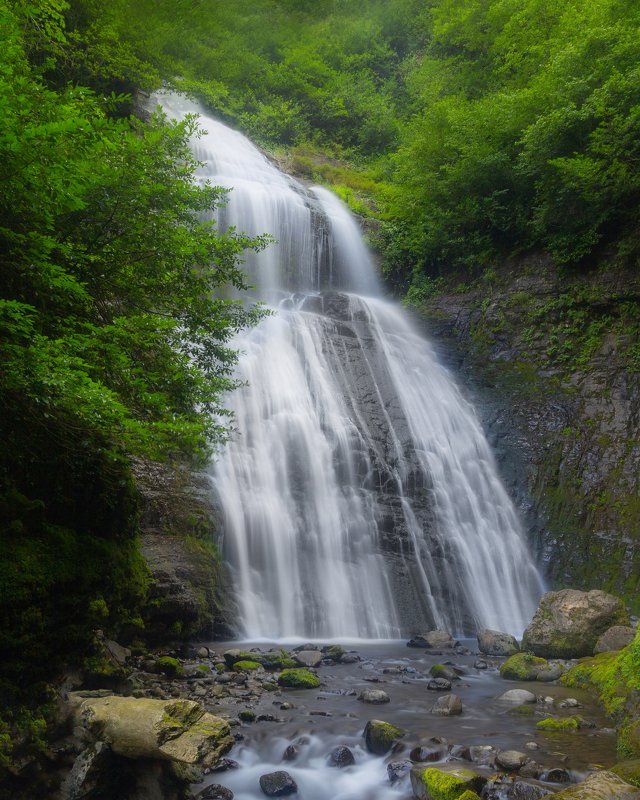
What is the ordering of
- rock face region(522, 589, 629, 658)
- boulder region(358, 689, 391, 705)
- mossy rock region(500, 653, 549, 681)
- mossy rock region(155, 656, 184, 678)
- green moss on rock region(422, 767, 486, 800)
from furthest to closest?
rock face region(522, 589, 629, 658) < mossy rock region(500, 653, 549, 681) < mossy rock region(155, 656, 184, 678) < boulder region(358, 689, 391, 705) < green moss on rock region(422, 767, 486, 800)

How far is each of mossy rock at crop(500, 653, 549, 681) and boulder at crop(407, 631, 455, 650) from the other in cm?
155

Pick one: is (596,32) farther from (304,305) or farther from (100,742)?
(100,742)

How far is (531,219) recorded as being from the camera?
55.7 ft

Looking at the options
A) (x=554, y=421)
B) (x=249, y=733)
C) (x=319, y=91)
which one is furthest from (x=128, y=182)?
(x=319, y=91)

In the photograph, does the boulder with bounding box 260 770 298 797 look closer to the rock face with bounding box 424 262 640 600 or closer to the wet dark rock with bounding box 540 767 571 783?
the wet dark rock with bounding box 540 767 571 783


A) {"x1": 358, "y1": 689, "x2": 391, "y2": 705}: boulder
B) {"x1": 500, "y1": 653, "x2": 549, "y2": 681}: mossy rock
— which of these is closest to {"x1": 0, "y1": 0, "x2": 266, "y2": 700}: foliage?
{"x1": 358, "y1": 689, "x2": 391, "y2": 705}: boulder

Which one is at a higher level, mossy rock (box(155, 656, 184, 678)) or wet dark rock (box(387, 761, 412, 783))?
mossy rock (box(155, 656, 184, 678))

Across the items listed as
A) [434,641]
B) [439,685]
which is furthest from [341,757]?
[434,641]

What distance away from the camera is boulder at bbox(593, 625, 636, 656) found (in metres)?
8.06

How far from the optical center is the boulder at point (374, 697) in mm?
6559

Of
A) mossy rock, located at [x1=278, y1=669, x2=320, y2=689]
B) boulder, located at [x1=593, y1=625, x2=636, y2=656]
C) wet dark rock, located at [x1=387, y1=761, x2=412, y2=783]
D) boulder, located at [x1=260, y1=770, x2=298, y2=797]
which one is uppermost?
boulder, located at [x1=260, y1=770, x2=298, y2=797]

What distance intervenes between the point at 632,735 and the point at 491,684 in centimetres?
277

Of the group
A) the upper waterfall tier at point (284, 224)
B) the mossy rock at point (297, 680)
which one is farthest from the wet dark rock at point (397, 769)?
the upper waterfall tier at point (284, 224)

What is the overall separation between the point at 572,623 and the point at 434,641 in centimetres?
227
